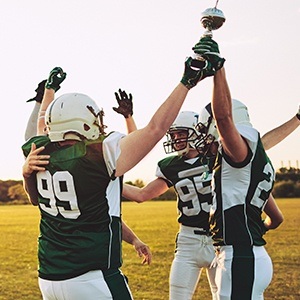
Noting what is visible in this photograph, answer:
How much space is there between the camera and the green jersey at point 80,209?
3.60 metres

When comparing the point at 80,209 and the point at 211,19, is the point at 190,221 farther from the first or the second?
the point at 211,19

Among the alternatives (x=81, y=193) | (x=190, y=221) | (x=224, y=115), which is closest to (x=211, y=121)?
(x=224, y=115)

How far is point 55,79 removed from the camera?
4.54 m

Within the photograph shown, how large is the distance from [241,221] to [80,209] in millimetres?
1038

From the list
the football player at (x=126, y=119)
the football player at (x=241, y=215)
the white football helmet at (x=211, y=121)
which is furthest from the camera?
the football player at (x=126, y=119)

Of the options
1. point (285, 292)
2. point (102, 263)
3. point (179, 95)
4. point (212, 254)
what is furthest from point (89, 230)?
point (285, 292)

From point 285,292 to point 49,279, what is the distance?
717 cm

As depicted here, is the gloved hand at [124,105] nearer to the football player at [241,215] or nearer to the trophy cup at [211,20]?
the football player at [241,215]

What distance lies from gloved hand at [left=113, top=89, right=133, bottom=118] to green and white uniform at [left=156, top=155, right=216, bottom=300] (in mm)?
1127

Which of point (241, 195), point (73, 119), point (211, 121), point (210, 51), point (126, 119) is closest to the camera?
point (210, 51)

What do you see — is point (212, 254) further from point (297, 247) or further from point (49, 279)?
point (297, 247)

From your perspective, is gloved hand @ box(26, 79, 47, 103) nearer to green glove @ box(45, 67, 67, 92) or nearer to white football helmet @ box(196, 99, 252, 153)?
green glove @ box(45, 67, 67, 92)

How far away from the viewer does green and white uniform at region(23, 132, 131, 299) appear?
11.8ft

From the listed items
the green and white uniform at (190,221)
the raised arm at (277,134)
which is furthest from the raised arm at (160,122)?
the green and white uniform at (190,221)
